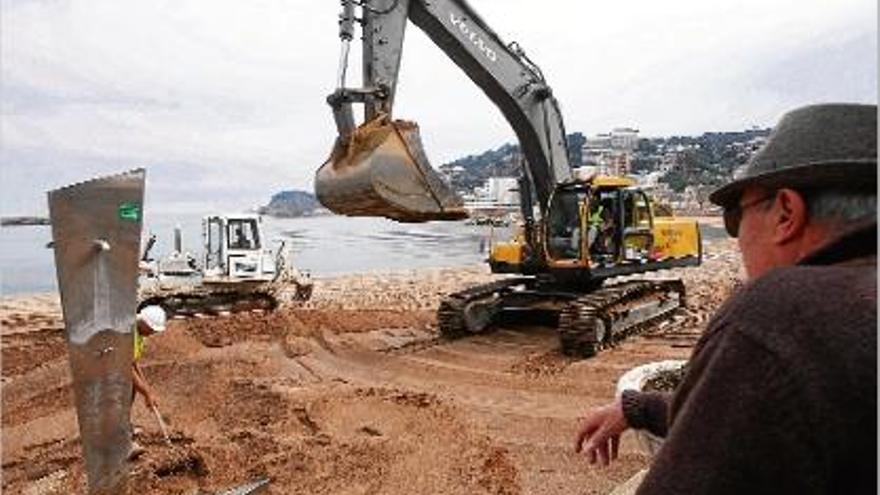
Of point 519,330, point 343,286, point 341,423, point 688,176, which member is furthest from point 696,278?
point 688,176

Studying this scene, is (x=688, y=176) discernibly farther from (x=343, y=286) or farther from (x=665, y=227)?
(x=665, y=227)

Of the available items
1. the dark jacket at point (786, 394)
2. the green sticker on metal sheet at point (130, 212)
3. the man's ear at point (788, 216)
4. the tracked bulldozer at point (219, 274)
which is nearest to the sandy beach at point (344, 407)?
the tracked bulldozer at point (219, 274)

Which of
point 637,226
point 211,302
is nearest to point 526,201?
point 637,226

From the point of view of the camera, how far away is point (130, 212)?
440 centimetres

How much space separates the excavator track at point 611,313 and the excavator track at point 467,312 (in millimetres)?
1571

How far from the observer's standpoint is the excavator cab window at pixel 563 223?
1168 cm

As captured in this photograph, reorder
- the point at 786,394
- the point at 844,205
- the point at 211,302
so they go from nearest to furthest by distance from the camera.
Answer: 1. the point at 786,394
2. the point at 844,205
3. the point at 211,302

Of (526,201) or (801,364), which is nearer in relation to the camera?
(801,364)

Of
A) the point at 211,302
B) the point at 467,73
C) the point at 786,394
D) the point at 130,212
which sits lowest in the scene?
the point at 211,302

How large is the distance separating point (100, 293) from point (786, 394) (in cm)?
391

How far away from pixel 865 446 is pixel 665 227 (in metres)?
12.2

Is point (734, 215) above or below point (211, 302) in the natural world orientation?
above

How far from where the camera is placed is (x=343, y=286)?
78.3ft

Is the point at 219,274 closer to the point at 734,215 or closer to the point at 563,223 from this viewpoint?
the point at 563,223
